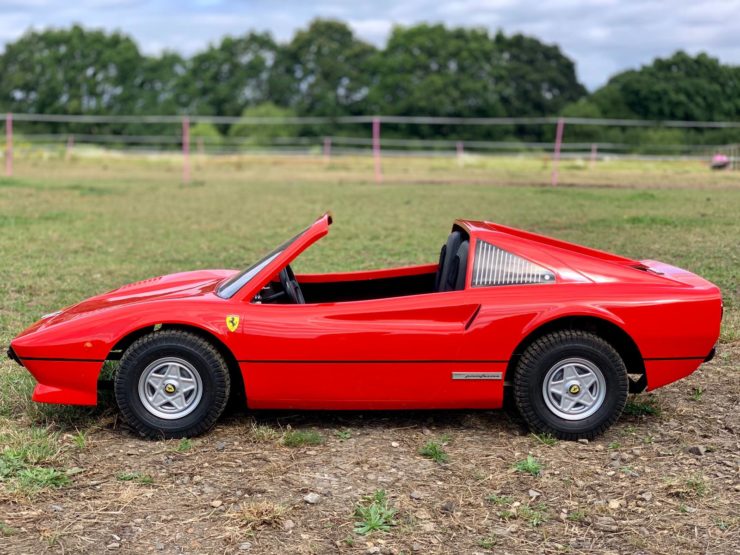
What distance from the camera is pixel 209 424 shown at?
416 cm

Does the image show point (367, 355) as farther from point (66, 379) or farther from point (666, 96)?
point (666, 96)

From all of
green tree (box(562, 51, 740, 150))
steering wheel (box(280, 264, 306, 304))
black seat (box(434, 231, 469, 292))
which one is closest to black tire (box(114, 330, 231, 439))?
steering wheel (box(280, 264, 306, 304))

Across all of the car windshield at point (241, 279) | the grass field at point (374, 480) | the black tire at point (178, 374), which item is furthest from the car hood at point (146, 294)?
the grass field at point (374, 480)

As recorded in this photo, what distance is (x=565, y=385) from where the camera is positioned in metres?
4.18

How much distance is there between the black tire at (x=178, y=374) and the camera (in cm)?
408

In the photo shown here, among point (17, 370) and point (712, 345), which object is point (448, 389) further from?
point (17, 370)

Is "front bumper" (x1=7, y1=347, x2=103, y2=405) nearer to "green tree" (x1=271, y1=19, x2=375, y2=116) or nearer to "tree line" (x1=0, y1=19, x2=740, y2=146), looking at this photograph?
"tree line" (x1=0, y1=19, x2=740, y2=146)

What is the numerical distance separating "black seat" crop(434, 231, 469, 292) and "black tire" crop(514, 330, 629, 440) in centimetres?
55

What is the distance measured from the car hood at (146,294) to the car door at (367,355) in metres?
0.63

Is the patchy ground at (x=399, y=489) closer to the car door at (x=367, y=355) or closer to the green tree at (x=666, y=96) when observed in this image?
the car door at (x=367, y=355)

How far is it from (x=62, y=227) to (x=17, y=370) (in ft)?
25.8

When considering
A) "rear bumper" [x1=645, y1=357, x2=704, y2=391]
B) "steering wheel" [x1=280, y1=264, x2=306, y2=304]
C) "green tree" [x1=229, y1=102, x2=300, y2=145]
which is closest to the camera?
"rear bumper" [x1=645, y1=357, x2=704, y2=391]

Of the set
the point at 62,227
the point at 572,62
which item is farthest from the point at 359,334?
the point at 572,62

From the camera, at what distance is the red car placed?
411cm
